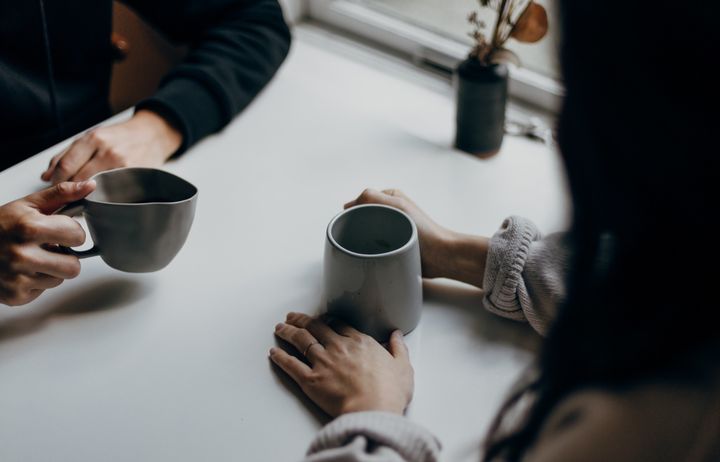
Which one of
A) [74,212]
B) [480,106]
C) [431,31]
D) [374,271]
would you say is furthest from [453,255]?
[431,31]

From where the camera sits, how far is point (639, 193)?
14.3 inches

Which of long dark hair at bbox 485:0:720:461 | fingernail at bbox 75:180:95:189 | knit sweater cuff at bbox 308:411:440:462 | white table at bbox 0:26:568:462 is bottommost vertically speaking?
white table at bbox 0:26:568:462

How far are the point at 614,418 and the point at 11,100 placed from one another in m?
0.90

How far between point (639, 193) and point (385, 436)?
0.27 m

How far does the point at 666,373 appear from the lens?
387 mm

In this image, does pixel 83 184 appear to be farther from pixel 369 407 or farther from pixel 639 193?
pixel 639 193

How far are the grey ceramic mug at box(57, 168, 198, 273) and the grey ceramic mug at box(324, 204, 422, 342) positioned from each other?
0.52ft

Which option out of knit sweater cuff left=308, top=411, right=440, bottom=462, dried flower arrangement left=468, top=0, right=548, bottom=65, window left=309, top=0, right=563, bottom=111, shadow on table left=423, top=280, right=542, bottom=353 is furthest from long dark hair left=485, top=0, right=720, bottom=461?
window left=309, top=0, right=563, bottom=111

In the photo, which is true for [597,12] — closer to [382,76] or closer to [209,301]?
[209,301]

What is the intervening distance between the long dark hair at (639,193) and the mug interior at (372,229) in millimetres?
258

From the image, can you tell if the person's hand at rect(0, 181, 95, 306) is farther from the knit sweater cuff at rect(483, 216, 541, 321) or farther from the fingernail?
the knit sweater cuff at rect(483, 216, 541, 321)

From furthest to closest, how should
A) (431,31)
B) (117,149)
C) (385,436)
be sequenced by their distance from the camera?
(431,31)
(117,149)
(385,436)

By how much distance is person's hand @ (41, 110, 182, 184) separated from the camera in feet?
2.71

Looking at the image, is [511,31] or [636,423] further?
[511,31]
